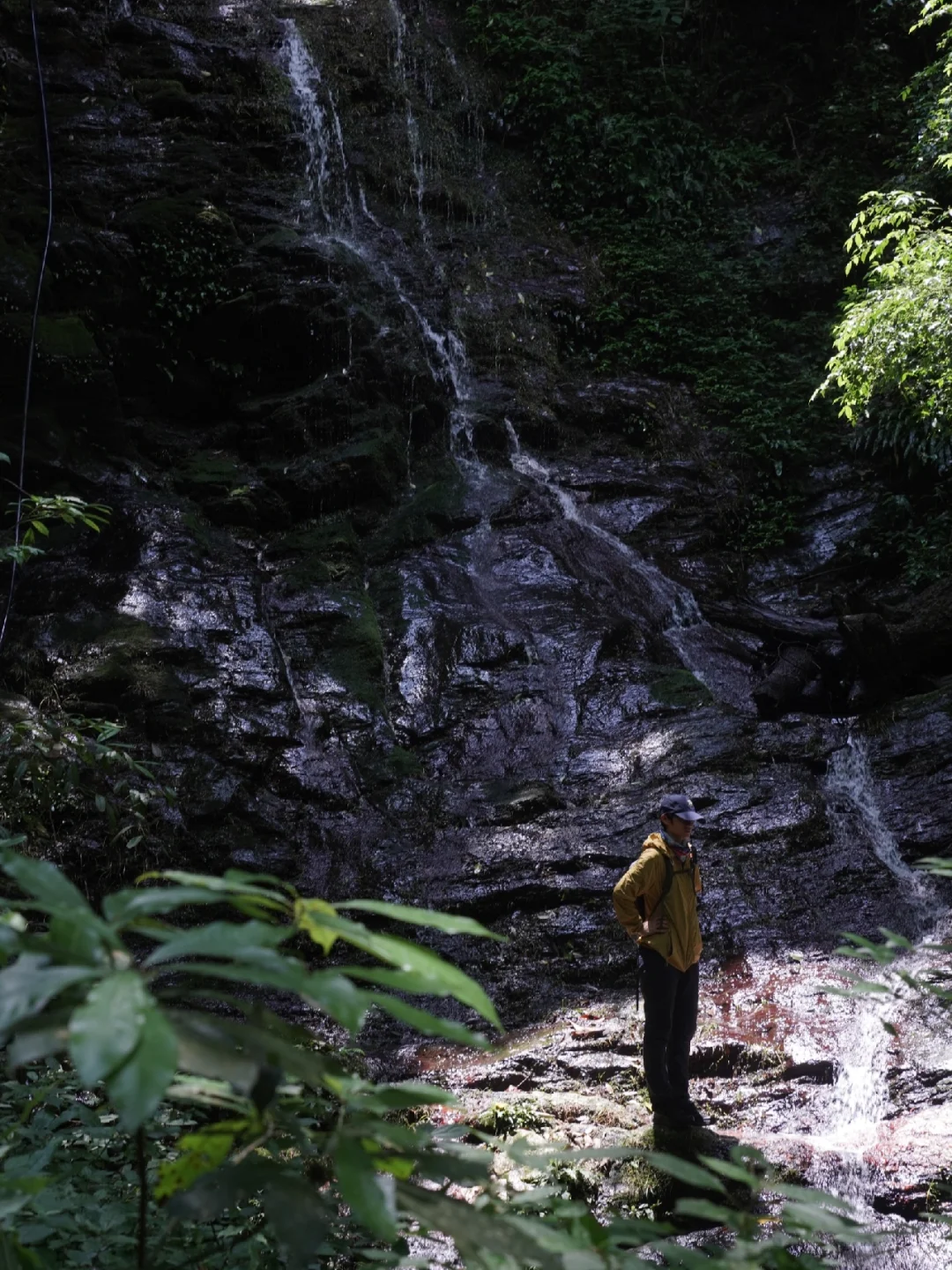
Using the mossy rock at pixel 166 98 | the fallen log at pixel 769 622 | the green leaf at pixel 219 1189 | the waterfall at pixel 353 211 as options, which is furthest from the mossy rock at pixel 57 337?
the green leaf at pixel 219 1189

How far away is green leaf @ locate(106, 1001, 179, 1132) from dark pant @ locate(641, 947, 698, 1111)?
15.1 ft

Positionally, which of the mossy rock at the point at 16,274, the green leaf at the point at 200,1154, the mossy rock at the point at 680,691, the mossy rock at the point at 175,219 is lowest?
the green leaf at the point at 200,1154

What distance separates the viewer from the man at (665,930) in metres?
4.98

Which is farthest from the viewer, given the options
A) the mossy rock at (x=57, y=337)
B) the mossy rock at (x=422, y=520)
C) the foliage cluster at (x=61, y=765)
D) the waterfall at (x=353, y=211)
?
the waterfall at (x=353, y=211)

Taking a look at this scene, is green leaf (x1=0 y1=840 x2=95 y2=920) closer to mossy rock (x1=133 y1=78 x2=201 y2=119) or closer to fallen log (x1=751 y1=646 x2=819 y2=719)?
Result: fallen log (x1=751 y1=646 x2=819 y2=719)

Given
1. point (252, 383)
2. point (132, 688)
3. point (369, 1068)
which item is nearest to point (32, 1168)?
point (369, 1068)

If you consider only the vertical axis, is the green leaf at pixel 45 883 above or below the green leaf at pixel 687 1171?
above

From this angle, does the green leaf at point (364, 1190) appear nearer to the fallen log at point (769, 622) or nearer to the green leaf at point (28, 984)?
the green leaf at point (28, 984)

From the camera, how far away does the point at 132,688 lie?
27.2 ft

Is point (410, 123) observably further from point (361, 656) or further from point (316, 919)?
point (316, 919)

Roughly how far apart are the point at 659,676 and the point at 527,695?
1.30 m

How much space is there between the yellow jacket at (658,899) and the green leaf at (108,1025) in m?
4.42

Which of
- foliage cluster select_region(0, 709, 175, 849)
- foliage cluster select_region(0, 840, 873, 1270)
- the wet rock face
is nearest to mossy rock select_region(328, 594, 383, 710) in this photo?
the wet rock face

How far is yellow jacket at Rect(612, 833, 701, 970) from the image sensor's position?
498cm
